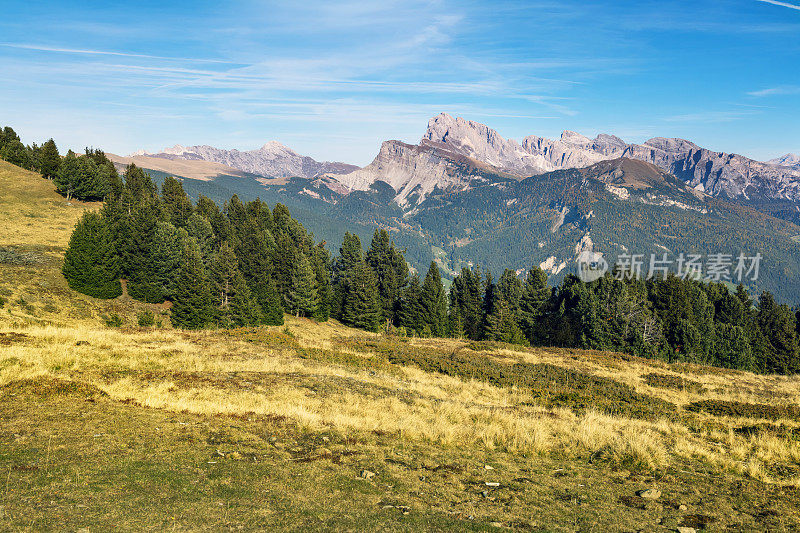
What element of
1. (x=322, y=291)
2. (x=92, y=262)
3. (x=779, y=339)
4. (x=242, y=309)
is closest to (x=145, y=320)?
(x=92, y=262)

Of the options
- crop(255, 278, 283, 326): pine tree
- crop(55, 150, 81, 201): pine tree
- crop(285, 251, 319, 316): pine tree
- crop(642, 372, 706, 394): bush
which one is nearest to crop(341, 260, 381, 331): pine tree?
crop(285, 251, 319, 316): pine tree

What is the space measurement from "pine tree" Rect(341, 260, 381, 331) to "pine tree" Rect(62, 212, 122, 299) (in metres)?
38.2

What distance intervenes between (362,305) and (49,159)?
81.3 m

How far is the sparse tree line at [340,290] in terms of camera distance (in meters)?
63.4

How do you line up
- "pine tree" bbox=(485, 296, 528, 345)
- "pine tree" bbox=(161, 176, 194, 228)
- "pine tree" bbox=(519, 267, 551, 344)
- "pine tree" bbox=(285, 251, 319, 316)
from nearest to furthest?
"pine tree" bbox=(285, 251, 319, 316) → "pine tree" bbox=(161, 176, 194, 228) → "pine tree" bbox=(485, 296, 528, 345) → "pine tree" bbox=(519, 267, 551, 344)

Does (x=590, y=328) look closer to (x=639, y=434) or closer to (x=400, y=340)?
(x=400, y=340)

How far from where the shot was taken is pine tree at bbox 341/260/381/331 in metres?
83.8

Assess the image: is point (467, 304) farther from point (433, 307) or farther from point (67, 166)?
point (67, 166)

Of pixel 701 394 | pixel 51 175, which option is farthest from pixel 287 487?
pixel 51 175

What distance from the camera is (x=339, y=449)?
1406 centimetres

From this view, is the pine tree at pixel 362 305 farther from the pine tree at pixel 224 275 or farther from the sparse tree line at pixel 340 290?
the pine tree at pixel 224 275

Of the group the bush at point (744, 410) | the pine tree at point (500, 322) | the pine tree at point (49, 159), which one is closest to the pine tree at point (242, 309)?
the pine tree at point (500, 322)

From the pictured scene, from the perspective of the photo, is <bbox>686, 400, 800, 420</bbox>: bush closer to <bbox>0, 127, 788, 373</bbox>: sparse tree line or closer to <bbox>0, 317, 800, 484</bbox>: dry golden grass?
<bbox>0, 317, 800, 484</bbox>: dry golden grass

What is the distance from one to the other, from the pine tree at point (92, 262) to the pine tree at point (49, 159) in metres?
57.8
